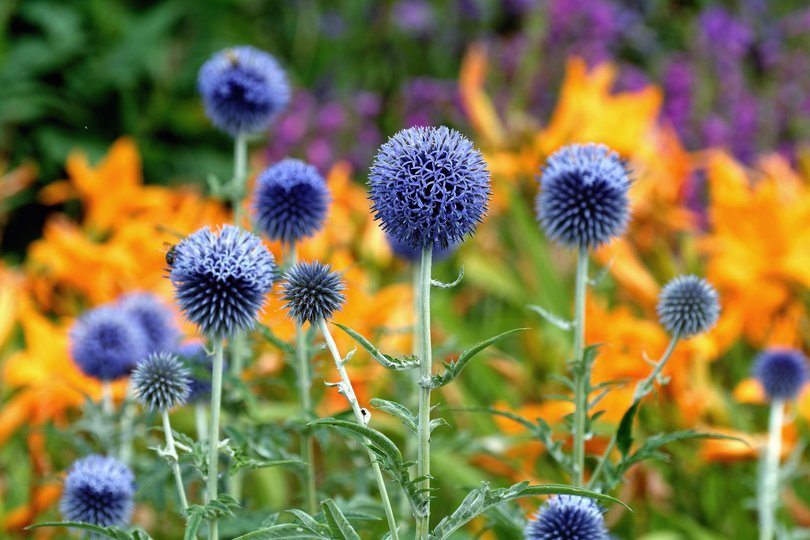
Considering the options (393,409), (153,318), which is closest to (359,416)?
(393,409)

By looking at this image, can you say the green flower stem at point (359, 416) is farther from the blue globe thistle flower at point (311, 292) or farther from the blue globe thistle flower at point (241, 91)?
the blue globe thistle flower at point (241, 91)

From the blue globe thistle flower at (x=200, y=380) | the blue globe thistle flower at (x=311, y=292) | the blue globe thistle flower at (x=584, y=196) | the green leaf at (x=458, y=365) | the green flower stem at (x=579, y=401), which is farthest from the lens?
the blue globe thistle flower at (x=200, y=380)

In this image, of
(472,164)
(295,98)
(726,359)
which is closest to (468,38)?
(295,98)

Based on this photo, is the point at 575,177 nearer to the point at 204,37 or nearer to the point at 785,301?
the point at 785,301

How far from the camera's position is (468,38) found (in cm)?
527

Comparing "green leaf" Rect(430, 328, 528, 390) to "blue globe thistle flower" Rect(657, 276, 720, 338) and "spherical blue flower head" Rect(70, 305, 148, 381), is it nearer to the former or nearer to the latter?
"blue globe thistle flower" Rect(657, 276, 720, 338)

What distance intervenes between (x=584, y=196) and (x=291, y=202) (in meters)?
0.41

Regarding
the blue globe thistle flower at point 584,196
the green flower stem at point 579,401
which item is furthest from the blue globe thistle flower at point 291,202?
the green flower stem at point 579,401

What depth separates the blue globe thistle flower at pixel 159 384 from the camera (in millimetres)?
1084

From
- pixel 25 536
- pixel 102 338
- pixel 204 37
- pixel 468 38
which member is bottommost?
pixel 25 536

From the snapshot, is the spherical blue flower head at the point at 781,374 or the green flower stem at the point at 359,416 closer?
the green flower stem at the point at 359,416

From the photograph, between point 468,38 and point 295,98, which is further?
point 468,38

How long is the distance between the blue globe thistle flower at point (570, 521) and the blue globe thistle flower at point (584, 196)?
1.21ft

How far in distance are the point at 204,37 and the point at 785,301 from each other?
317 centimetres
